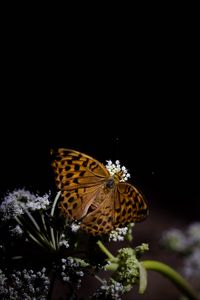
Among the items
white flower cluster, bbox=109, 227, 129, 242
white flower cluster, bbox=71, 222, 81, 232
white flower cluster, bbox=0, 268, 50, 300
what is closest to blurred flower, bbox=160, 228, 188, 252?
white flower cluster, bbox=109, 227, 129, 242

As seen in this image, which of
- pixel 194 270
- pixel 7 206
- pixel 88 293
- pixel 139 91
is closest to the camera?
pixel 194 270

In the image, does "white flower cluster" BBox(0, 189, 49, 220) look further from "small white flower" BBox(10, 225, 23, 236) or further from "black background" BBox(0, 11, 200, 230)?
"black background" BBox(0, 11, 200, 230)

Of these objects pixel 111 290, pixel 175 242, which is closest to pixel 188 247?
pixel 175 242

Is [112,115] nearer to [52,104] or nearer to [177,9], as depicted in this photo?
[52,104]

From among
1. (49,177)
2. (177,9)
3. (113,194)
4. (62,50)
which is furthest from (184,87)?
(113,194)

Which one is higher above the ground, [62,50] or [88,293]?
[62,50]

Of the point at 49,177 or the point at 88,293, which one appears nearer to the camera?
the point at 49,177

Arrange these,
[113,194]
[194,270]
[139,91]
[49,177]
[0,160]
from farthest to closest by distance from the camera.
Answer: [139,91], [0,160], [49,177], [113,194], [194,270]
